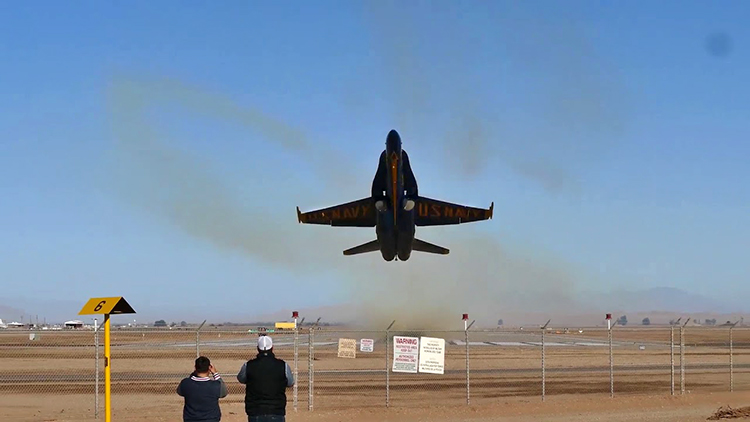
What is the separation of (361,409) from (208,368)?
13.8m

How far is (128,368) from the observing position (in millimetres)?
40625

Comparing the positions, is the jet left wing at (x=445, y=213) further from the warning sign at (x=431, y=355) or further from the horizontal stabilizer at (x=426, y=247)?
the warning sign at (x=431, y=355)

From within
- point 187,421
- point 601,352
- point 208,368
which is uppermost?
point 208,368

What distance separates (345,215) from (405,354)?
50.1ft

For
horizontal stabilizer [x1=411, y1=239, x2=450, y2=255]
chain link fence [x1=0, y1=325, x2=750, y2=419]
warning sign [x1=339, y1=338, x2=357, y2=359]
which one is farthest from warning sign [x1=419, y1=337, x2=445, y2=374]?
horizontal stabilizer [x1=411, y1=239, x2=450, y2=255]

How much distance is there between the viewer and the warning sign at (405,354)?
2306cm

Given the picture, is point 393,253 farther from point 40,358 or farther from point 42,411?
point 40,358

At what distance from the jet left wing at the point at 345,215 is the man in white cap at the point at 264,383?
26.4m

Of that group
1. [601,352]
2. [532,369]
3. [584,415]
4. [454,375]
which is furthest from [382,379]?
[601,352]

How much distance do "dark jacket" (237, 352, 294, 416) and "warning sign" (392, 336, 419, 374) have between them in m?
12.9

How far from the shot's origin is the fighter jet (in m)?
32.3

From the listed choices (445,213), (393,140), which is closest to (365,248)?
(445,213)

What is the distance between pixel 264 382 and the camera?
1018 centimetres

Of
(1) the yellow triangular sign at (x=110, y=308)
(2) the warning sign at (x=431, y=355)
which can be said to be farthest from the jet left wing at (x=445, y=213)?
(1) the yellow triangular sign at (x=110, y=308)
